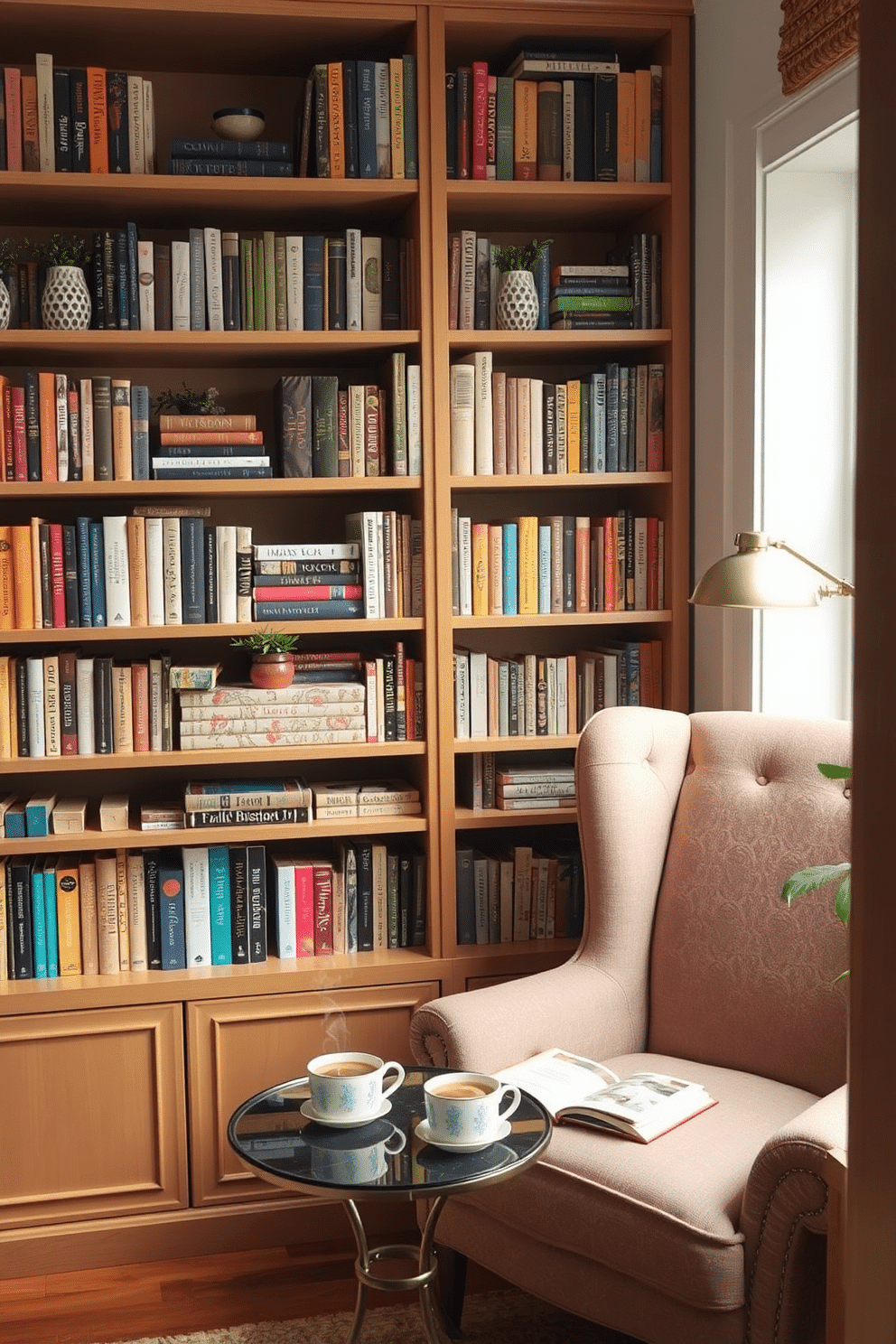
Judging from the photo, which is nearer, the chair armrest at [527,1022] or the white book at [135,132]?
the chair armrest at [527,1022]

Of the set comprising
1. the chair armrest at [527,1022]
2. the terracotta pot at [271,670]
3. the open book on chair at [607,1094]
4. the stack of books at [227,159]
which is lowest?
the open book on chair at [607,1094]

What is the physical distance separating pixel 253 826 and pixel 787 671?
3.85 feet

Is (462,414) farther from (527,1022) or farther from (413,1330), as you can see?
(413,1330)

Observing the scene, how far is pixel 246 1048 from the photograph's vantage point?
2.68m

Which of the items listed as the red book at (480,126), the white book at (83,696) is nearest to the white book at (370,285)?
the red book at (480,126)

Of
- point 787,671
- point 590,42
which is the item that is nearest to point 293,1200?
point 787,671

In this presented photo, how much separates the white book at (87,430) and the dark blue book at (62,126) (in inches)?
17.2

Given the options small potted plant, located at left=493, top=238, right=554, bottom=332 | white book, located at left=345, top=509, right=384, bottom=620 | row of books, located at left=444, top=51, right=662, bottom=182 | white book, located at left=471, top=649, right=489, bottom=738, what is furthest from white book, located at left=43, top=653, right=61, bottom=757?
row of books, located at left=444, top=51, right=662, bottom=182

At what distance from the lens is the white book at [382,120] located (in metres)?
2.63

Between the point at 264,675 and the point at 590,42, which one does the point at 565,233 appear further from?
the point at 264,675

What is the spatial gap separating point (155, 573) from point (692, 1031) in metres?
1.41

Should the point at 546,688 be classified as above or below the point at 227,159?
below

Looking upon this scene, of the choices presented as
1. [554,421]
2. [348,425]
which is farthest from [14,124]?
[554,421]

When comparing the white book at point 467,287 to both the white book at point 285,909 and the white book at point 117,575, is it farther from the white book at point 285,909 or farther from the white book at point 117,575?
the white book at point 285,909
